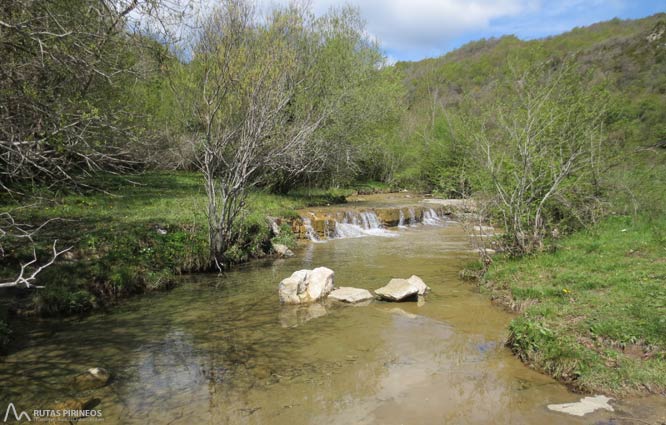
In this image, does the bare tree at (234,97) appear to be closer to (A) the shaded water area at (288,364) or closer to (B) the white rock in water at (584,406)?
(A) the shaded water area at (288,364)

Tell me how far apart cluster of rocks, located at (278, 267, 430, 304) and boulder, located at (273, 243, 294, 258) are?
13.2ft

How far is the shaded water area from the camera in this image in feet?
14.6

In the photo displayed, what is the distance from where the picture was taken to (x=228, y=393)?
484 cm

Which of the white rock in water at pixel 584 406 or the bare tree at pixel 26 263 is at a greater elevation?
the bare tree at pixel 26 263

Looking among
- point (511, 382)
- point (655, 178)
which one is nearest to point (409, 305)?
point (511, 382)

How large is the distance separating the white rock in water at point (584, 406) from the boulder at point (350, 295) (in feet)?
13.7

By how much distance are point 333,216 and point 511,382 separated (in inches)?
503

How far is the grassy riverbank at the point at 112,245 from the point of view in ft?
24.9

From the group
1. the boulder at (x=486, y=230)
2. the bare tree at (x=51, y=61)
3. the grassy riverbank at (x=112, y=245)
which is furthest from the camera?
the boulder at (x=486, y=230)

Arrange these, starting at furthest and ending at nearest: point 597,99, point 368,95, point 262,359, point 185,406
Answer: point 368,95
point 597,99
point 262,359
point 185,406

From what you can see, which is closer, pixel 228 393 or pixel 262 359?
pixel 228 393

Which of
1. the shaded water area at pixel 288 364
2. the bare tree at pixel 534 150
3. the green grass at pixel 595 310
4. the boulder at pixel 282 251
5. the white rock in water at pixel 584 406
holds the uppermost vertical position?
the bare tree at pixel 534 150

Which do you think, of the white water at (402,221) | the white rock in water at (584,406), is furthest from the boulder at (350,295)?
the white water at (402,221)

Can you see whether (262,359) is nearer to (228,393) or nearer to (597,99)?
(228,393)
